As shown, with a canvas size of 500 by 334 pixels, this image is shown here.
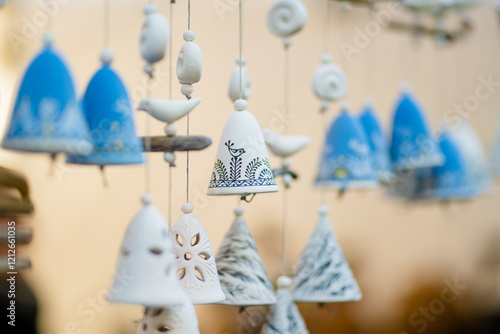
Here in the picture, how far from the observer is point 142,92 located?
2.25 meters

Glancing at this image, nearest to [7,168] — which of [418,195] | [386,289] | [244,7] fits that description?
[244,7]

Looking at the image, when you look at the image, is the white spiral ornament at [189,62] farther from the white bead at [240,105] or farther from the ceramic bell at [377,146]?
the ceramic bell at [377,146]

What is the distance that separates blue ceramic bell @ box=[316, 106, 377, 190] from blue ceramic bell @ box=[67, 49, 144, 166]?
73 centimetres

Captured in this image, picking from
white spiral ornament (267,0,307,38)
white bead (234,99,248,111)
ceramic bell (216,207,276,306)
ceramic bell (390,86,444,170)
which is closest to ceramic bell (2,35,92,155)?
white bead (234,99,248,111)

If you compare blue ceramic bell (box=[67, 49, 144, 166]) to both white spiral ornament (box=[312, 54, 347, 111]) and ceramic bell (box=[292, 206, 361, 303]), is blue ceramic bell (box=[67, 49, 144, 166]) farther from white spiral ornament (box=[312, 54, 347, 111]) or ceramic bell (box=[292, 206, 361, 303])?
white spiral ornament (box=[312, 54, 347, 111])

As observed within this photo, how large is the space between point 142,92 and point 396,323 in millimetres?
1637

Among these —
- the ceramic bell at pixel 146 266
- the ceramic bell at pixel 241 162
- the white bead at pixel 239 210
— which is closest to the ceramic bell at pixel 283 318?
the white bead at pixel 239 210

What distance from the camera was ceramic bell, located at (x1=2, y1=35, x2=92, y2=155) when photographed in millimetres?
1096

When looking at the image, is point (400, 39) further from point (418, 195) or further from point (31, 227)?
point (31, 227)

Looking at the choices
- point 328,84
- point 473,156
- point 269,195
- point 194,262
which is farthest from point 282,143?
point 473,156

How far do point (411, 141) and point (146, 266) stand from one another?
3.86 feet

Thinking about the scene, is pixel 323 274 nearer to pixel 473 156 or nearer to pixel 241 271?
pixel 241 271

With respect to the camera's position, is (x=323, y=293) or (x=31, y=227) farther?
(x=31, y=227)

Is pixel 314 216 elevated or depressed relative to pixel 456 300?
elevated
